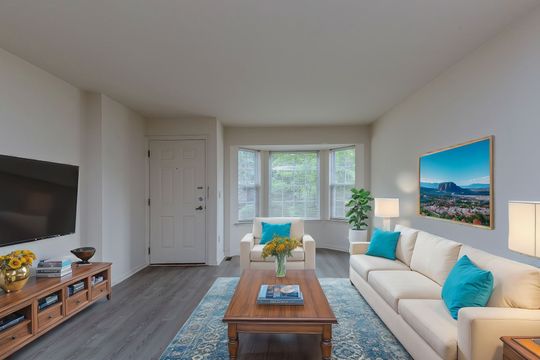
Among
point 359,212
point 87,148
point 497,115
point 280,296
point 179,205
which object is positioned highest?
point 497,115

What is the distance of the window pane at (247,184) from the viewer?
19.7 feet

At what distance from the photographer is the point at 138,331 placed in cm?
269

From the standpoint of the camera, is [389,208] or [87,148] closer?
[87,148]

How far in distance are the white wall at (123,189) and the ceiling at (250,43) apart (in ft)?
1.70

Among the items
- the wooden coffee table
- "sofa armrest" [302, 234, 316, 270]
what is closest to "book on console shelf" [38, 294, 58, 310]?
the wooden coffee table

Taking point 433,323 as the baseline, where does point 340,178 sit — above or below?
above

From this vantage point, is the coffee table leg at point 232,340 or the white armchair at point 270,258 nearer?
the coffee table leg at point 232,340

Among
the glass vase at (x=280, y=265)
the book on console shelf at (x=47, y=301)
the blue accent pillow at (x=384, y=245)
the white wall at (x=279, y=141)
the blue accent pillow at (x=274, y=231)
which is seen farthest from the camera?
the white wall at (x=279, y=141)

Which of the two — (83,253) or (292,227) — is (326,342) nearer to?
(292,227)

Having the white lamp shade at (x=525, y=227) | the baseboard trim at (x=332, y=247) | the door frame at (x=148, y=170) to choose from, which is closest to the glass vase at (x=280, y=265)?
the white lamp shade at (x=525, y=227)

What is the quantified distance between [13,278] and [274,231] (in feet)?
9.81

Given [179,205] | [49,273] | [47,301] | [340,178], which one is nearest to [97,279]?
[49,273]

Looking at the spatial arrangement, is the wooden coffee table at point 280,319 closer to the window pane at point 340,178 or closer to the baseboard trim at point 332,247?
the baseboard trim at point 332,247

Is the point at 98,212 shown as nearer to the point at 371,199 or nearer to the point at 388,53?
the point at 388,53
